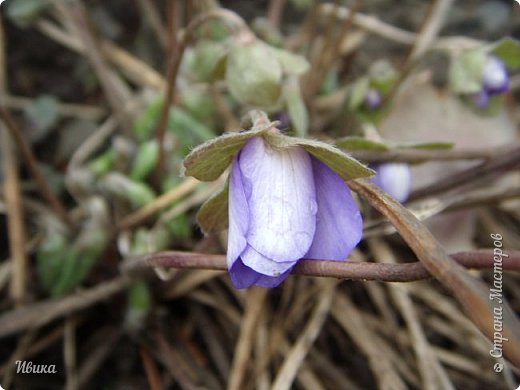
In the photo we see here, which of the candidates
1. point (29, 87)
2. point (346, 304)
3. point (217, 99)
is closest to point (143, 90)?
point (217, 99)

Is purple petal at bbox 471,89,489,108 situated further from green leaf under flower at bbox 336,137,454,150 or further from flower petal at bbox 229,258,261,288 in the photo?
flower petal at bbox 229,258,261,288

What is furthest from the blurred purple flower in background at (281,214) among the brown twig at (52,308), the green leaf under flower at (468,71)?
the green leaf under flower at (468,71)

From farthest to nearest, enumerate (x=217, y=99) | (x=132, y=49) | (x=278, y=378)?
1. (x=132, y=49)
2. (x=217, y=99)
3. (x=278, y=378)

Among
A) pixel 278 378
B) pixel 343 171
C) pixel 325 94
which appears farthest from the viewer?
pixel 325 94

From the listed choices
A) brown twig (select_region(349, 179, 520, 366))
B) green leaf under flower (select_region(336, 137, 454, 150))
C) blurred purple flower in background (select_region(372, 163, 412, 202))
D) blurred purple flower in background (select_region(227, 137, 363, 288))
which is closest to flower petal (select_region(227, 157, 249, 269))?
blurred purple flower in background (select_region(227, 137, 363, 288))

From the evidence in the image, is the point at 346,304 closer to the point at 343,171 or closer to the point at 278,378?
the point at 278,378

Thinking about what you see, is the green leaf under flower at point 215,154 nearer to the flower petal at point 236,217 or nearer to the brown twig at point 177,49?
the flower petal at point 236,217

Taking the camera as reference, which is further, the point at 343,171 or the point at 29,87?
the point at 29,87
